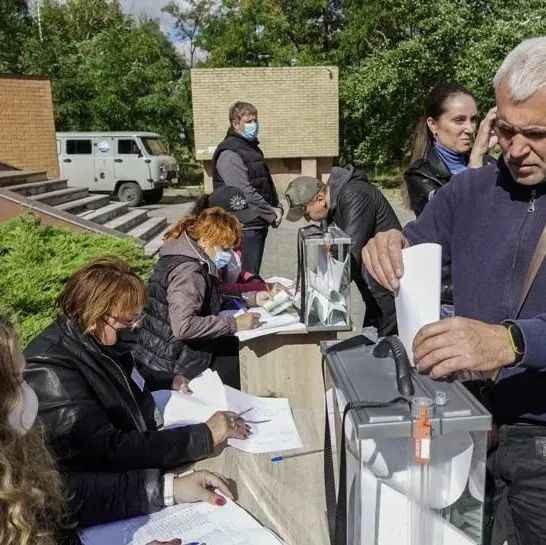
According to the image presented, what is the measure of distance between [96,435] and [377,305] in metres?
2.04

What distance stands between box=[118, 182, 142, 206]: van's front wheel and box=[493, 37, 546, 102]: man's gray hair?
1584 centimetres

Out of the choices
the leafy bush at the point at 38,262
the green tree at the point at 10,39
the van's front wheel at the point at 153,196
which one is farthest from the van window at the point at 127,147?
the leafy bush at the point at 38,262

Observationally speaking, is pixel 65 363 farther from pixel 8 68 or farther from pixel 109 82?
pixel 8 68

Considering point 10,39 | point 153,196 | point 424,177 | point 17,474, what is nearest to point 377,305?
point 424,177

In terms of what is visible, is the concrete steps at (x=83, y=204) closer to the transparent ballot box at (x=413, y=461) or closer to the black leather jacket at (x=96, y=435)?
the black leather jacket at (x=96, y=435)

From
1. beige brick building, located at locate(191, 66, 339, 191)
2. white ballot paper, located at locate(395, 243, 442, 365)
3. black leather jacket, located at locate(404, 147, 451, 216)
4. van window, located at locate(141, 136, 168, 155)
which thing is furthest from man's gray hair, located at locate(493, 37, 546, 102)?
Result: beige brick building, located at locate(191, 66, 339, 191)

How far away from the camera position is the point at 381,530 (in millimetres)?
1027

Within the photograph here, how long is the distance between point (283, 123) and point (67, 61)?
334 inches

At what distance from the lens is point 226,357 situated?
11.2 ft

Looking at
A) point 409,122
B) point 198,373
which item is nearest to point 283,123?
point 409,122

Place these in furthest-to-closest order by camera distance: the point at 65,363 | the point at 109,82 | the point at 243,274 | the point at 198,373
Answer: the point at 109,82
the point at 243,274
the point at 198,373
the point at 65,363

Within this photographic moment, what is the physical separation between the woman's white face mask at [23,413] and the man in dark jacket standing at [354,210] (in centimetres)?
215

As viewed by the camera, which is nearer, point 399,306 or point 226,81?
point 399,306

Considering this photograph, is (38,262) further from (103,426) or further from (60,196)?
(60,196)
